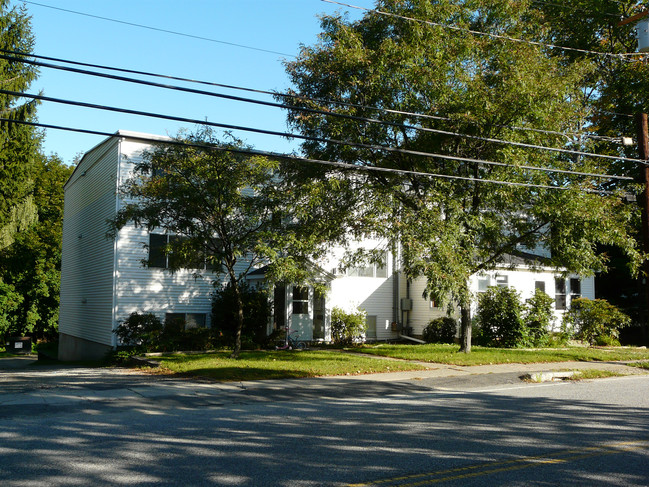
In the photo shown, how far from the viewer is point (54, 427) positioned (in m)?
8.80

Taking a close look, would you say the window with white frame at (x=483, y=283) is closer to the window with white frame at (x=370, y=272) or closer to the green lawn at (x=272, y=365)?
the window with white frame at (x=370, y=272)

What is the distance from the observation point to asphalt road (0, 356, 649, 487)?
6.09 m

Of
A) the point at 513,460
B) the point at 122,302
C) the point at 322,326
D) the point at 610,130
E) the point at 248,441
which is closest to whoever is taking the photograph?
the point at 513,460

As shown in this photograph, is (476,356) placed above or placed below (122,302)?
below

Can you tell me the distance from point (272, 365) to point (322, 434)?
27.8 feet

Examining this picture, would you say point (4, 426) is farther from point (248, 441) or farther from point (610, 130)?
point (610, 130)

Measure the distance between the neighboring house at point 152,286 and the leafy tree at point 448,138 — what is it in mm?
3233

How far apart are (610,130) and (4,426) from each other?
31.6 meters

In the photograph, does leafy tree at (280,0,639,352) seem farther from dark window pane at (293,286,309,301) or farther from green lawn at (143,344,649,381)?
dark window pane at (293,286,309,301)

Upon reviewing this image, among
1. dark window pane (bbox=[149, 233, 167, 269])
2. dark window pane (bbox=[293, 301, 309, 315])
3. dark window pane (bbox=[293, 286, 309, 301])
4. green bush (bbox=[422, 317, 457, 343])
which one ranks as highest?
dark window pane (bbox=[149, 233, 167, 269])

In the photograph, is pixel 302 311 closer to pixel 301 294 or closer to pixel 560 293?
pixel 301 294

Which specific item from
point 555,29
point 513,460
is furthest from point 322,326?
point 555,29

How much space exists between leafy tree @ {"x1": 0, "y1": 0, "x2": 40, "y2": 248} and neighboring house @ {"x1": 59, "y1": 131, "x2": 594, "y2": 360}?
276 cm

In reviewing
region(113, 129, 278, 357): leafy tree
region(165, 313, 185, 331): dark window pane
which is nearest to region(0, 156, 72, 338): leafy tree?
region(165, 313, 185, 331): dark window pane
